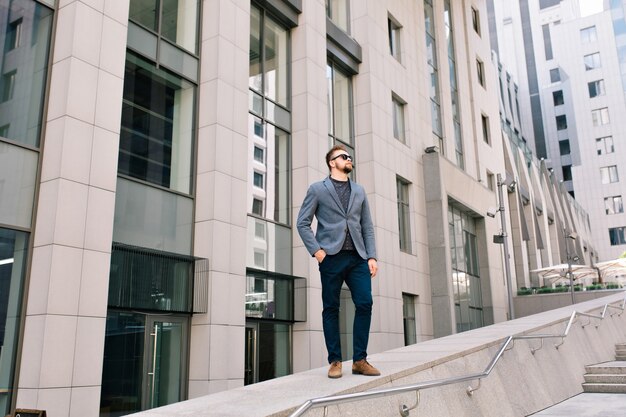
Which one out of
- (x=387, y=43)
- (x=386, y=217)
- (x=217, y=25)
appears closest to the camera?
(x=217, y=25)

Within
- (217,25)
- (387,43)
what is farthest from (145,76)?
(387,43)

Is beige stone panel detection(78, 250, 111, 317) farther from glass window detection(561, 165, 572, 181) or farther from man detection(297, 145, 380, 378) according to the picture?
glass window detection(561, 165, 572, 181)

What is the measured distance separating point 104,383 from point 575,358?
8.22 metres

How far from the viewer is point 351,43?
20.4m

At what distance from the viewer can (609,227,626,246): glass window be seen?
234 feet

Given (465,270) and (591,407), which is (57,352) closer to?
(591,407)

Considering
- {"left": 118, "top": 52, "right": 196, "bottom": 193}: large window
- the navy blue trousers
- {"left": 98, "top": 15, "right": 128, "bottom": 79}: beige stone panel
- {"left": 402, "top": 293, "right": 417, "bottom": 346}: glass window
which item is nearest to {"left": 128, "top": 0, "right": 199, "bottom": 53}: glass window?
{"left": 118, "top": 52, "right": 196, "bottom": 193}: large window

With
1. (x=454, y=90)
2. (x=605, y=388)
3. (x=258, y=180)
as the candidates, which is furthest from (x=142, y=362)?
(x=454, y=90)

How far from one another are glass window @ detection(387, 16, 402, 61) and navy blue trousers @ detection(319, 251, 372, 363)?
19233mm

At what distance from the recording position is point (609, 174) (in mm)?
72750

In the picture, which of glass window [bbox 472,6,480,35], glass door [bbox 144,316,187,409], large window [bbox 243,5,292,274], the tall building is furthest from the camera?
the tall building

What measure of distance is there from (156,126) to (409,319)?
1311cm

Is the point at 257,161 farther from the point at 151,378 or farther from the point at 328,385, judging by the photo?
the point at 328,385

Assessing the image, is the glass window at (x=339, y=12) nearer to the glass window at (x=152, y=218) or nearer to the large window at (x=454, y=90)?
the large window at (x=454, y=90)
